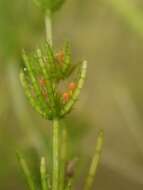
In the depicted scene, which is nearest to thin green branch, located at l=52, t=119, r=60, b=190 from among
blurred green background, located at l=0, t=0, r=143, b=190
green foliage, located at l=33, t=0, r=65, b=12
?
green foliage, located at l=33, t=0, r=65, b=12

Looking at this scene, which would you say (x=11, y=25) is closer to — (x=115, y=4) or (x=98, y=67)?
(x=115, y=4)

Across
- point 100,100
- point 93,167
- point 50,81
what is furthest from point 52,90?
point 100,100

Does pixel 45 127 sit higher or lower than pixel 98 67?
lower

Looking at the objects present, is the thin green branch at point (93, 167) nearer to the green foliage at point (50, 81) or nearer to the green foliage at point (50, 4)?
the green foliage at point (50, 81)

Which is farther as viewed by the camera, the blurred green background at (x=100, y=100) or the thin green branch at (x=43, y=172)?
the blurred green background at (x=100, y=100)

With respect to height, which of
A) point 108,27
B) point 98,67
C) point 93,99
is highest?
point 108,27

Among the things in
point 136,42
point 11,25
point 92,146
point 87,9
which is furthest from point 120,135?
point 11,25

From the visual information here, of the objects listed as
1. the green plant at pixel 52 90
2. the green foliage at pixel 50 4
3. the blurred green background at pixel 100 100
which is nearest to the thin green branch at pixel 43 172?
the green plant at pixel 52 90
